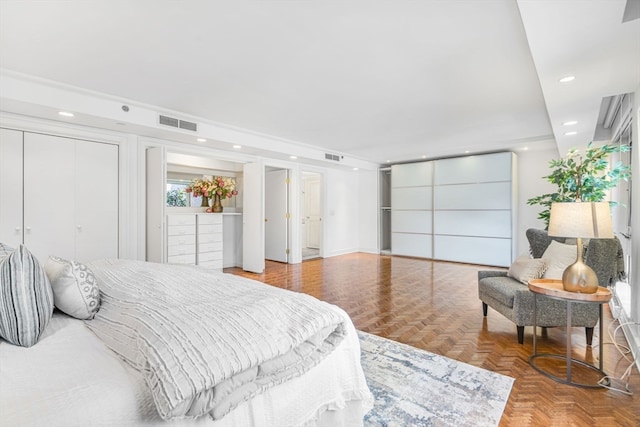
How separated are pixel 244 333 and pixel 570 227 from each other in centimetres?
232

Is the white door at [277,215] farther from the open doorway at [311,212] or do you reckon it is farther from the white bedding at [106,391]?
the white bedding at [106,391]

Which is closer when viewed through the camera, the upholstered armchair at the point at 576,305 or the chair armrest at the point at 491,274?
the upholstered armchair at the point at 576,305

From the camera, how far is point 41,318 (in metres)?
1.27

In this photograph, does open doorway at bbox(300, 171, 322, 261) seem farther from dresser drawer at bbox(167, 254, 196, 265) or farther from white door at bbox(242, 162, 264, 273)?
dresser drawer at bbox(167, 254, 196, 265)

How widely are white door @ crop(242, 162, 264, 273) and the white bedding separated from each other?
4183 millimetres

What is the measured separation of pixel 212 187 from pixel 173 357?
5011 mm

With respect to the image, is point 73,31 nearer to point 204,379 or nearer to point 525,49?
point 204,379

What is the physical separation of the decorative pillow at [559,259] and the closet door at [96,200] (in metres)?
4.97

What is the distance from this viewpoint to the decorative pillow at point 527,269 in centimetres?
279

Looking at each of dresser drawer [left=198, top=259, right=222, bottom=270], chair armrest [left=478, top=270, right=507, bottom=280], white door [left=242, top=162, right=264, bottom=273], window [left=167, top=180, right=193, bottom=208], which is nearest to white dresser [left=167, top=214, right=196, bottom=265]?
dresser drawer [left=198, top=259, right=222, bottom=270]

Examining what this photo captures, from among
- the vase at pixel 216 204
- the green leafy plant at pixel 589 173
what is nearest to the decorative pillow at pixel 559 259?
the green leafy plant at pixel 589 173

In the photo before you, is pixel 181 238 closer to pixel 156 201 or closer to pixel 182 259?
pixel 182 259

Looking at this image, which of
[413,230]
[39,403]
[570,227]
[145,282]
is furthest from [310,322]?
[413,230]

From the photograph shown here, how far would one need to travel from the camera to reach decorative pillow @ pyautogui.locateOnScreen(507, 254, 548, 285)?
2795 millimetres
